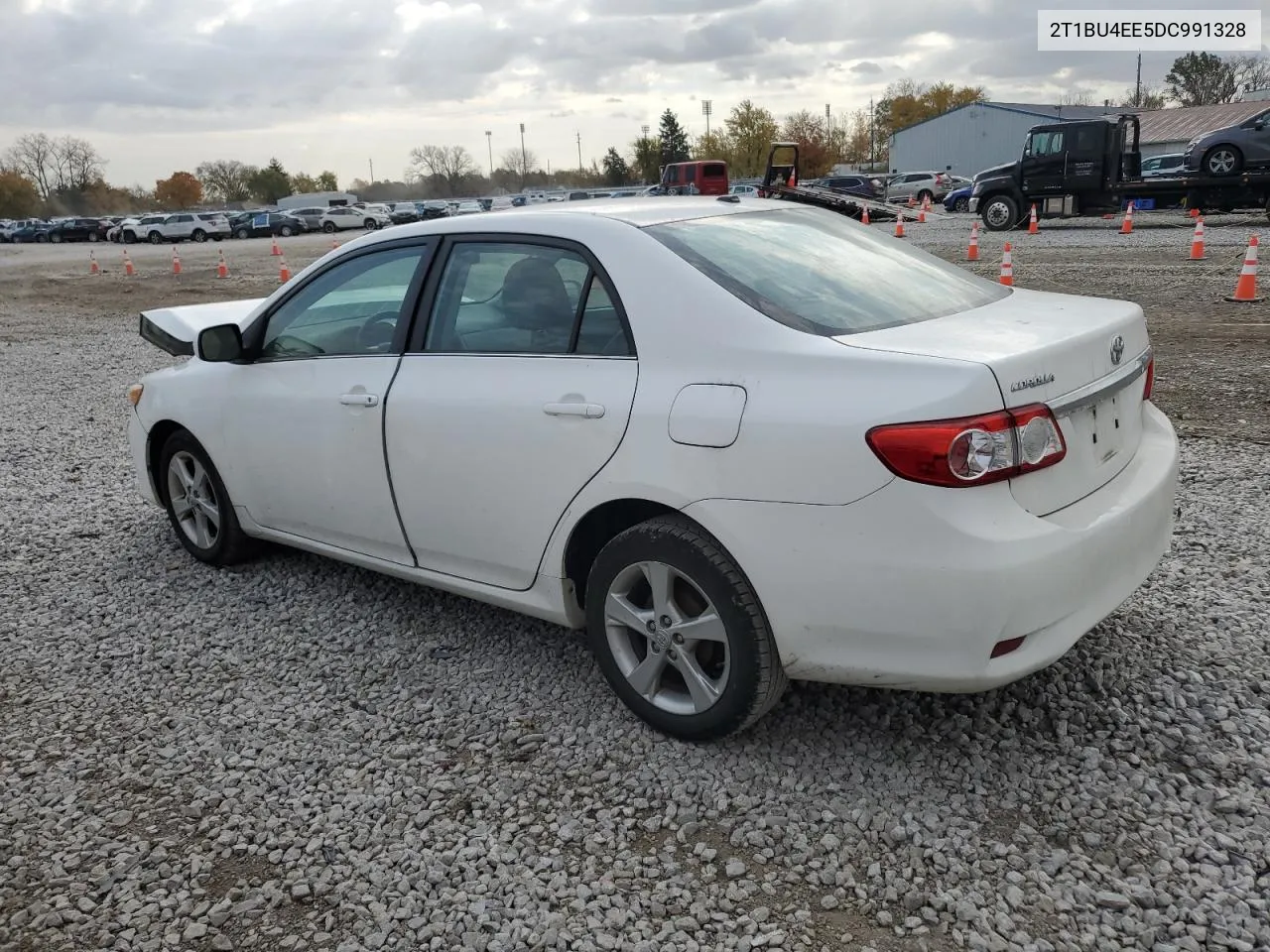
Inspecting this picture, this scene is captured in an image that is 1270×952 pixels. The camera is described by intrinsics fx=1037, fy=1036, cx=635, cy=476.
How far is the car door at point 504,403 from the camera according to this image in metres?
3.16

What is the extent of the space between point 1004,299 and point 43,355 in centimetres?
1354

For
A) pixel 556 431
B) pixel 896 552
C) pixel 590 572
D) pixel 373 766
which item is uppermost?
pixel 556 431

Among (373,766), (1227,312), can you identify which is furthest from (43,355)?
(1227,312)

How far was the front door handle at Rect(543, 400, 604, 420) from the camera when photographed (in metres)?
3.09

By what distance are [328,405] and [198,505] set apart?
1347 millimetres

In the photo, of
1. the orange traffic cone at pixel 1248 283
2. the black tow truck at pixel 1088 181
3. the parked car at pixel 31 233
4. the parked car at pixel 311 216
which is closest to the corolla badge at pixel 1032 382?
the orange traffic cone at pixel 1248 283

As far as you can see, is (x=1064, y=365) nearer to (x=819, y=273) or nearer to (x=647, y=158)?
(x=819, y=273)

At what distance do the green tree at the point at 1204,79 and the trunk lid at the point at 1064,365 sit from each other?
98593 mm

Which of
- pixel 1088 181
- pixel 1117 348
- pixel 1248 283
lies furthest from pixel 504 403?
pixel 1088 181

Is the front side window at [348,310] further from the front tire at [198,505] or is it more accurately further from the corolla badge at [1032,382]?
the corolla badge at [1032,382]

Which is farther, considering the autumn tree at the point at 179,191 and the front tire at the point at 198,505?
the autumn tree at the point at 179,191

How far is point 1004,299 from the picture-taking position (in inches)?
137

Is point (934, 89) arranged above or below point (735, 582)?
above

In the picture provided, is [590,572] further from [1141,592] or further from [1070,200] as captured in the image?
[1070,200]
